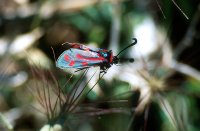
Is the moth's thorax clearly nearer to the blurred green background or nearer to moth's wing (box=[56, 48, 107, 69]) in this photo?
moth's wing (box=[56, 48, 107, 69])

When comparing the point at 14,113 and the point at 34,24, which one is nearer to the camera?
the point at 14,113

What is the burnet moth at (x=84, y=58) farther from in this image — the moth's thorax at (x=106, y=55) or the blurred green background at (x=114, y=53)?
the blurred green background at (x=114, y=53)

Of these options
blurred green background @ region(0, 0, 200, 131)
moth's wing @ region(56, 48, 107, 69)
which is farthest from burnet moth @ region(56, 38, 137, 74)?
blurred green background @ region(0, 0, 200, 131)

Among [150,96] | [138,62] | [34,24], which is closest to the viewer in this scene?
[150,96]

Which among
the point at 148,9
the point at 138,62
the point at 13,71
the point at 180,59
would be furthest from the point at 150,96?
the point at 13,71

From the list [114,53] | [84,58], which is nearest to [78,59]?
[84,58]

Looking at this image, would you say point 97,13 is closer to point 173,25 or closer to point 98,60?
point 173,25

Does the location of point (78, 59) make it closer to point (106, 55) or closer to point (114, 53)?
point (106, 55)

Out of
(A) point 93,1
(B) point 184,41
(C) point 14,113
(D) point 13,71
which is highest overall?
(A) point 93,1

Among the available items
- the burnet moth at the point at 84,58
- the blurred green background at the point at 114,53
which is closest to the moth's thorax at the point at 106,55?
the burnet moth at the point at 84,58
